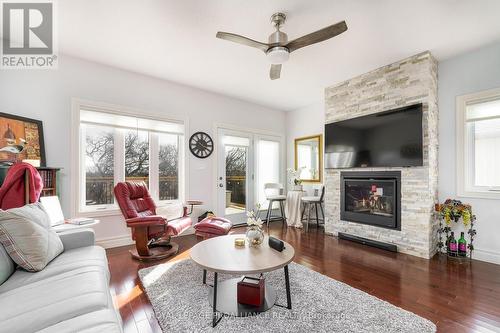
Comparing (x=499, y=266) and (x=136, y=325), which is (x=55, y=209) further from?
(x=499, y=266)

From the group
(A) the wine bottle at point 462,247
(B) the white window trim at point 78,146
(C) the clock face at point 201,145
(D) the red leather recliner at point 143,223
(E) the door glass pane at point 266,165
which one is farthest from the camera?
(E) the door glass pane at point 266,165

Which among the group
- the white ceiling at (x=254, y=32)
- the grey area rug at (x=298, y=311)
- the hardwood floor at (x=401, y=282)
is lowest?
the hardwood floor at (x=401, y=282)

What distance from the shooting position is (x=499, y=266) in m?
2.70

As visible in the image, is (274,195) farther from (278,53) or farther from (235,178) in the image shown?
(278,53)

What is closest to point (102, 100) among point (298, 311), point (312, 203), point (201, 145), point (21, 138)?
point (21, 138)

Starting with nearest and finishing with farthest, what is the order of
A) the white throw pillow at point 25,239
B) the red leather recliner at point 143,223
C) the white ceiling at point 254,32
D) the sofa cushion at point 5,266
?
the sofa cushion at point 5,266 → the white throw pillow at point 25,239 → the white ceiling at point 254,32 → the red leather recliner at point 143,223

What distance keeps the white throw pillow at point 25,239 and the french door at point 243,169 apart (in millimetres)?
3042

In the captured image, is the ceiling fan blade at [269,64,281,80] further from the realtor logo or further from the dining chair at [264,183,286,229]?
the dining chair at [264,183,286,229]

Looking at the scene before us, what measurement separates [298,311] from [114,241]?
9.69ft

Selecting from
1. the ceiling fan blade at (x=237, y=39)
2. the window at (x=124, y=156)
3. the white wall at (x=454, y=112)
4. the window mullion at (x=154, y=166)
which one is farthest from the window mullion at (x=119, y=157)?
the white wall at (x=454, y=112)

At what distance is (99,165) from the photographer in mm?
3469

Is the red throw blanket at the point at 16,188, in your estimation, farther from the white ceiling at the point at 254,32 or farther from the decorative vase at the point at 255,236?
the decorative vase at the point at 255,236

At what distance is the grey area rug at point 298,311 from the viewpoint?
5.30 feet

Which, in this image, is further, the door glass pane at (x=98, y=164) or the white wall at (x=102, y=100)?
the door glass pane at (x=98, y=164)
